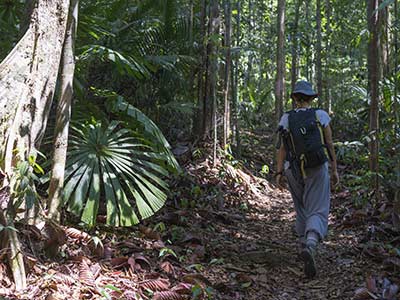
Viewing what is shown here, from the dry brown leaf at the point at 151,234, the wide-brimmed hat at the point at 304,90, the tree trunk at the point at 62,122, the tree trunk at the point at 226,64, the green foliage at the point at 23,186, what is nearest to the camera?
the green foliage at the point at 23,186

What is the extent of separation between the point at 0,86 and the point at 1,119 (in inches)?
10.9

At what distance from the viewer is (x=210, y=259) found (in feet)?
16.5

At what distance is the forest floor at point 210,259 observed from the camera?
3727 mm

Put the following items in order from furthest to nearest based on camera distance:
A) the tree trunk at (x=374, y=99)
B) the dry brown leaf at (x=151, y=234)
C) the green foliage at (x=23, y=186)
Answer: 1. the tree trunk at (x=374, y=99)
2. the dry brown leaf at (x=151, y=234)
3. the green foliage at (x=23, y=186)

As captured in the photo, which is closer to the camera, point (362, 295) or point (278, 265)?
point (362, 295)

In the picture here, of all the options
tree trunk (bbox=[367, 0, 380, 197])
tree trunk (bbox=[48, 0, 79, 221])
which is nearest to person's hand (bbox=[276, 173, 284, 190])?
tree trunk (bbox=[367, 0, 380, 197])

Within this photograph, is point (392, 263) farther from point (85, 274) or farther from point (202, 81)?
point (202, 81)

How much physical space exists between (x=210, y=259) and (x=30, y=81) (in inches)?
100

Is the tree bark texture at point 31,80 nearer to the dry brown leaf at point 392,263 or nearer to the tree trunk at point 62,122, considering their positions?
the tree trunk at point 62,122

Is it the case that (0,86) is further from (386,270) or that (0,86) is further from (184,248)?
(386,270)

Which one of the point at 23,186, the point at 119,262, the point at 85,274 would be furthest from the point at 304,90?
the point at 23,186

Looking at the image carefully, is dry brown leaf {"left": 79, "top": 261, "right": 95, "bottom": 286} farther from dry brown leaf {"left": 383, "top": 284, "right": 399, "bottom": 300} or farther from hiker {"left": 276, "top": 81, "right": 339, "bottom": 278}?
dry brown leaf {"left": 383, "top": 284, "right": 399, "bottom": 300}

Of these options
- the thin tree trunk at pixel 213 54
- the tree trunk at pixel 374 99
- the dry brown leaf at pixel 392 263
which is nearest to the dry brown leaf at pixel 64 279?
the dry brown leaf at pixel 392 263

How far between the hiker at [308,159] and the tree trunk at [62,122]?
2.26 metres
